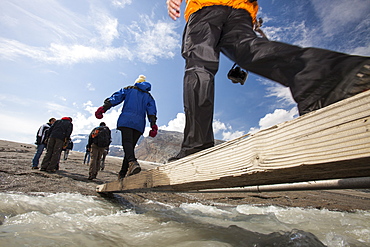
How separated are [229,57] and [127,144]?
1868 millimetres

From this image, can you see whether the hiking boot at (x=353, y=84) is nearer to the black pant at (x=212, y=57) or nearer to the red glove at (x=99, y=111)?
the black pant at (x=212, y=57)

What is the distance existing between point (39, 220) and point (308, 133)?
1.62m

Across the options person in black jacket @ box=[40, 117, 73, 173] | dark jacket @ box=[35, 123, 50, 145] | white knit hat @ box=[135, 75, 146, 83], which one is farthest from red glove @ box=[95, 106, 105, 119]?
dark jacket @ box=[35, 123, 50, 145]

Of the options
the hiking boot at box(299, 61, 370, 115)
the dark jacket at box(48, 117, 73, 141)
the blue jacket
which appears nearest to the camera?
the hiking boot at box(299, 61, 370, 115)

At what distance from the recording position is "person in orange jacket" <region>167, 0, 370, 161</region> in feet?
2.70

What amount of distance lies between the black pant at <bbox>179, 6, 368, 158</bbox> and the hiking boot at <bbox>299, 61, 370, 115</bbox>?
0.62 feet

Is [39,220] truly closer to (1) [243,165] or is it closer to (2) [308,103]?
(1) [243,165]

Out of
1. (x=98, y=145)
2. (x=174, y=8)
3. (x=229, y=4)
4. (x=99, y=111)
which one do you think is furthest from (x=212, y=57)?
(x=98, y=145)

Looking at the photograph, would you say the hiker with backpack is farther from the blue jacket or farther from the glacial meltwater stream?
the glacial meltwater stream

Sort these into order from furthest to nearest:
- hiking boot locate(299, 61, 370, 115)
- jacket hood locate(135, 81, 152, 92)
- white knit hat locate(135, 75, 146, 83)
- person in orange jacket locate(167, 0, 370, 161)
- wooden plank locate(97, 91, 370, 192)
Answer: white knit hat locate(135, 75, 146, 83), jacket hood locate(135, 81, 152, 92), person in orange jacket locate(167, 0, 370, 161), hiking boot locate(299, 61, 370, 115), wooden plank locate(97, 91, 370, 192)

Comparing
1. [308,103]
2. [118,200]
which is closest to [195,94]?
[308,103]

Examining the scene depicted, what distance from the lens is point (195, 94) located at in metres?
1.29

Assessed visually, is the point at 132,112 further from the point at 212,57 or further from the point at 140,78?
the point at 212,57

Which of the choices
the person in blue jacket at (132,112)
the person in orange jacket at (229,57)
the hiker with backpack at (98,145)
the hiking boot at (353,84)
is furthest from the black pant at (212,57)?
the hiker with backpack at (98,145)
